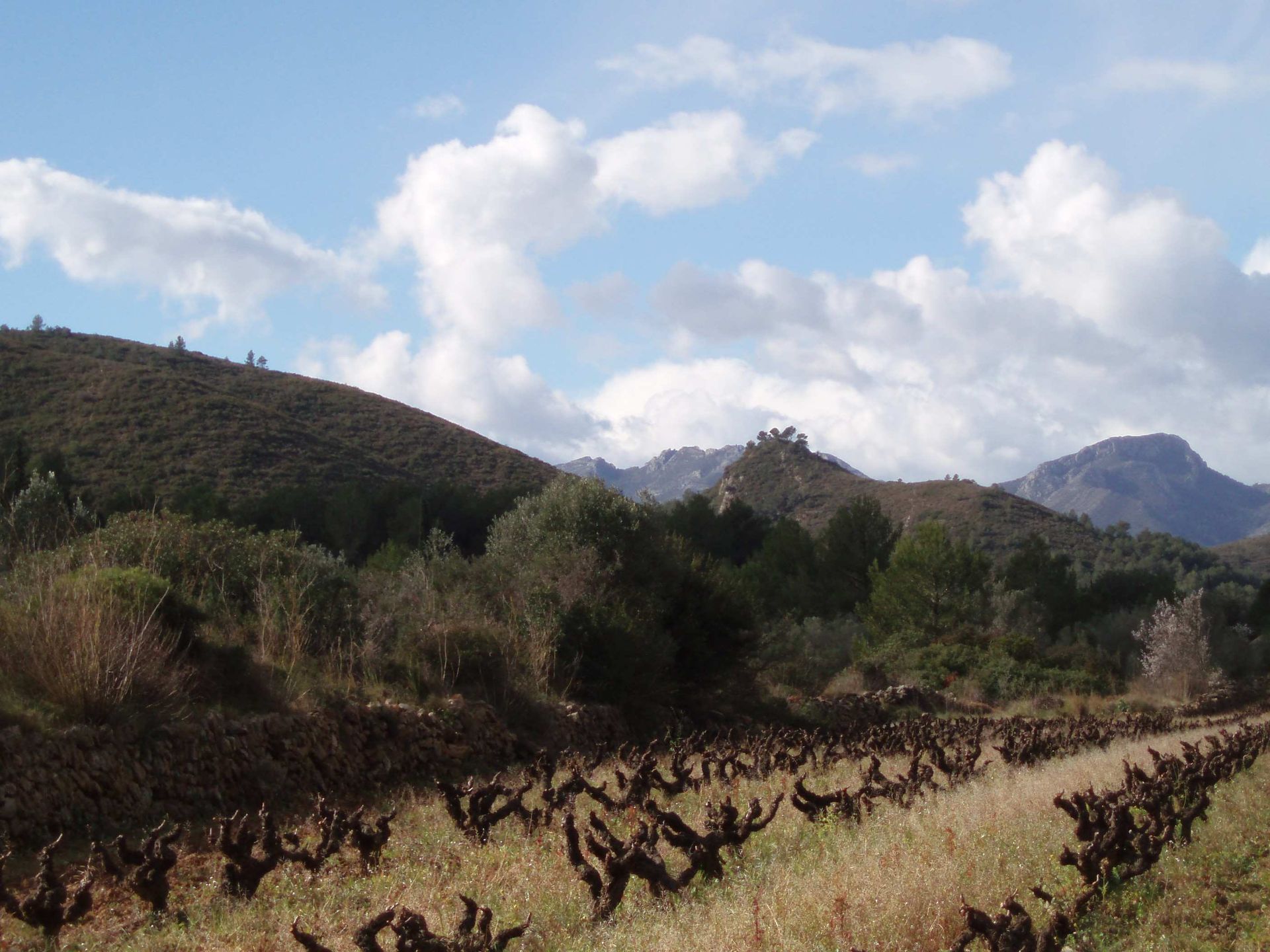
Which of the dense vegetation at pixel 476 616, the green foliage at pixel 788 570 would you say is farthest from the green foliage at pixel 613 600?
the green foliage at pixel 788 570

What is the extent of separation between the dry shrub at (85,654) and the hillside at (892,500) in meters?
64.9

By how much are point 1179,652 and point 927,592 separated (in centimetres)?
940

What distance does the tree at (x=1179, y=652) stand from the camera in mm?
34459

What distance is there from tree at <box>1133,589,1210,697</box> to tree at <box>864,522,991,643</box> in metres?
6.60

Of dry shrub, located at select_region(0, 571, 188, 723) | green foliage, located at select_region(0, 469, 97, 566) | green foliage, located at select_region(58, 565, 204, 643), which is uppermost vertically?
green foliage, located at select_region(0, 469, 97, 566)

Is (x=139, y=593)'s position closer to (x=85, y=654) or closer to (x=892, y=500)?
(x=85, y=654)

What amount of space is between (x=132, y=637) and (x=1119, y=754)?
41.1 feet

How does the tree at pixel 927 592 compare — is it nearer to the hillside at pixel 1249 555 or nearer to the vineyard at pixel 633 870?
the vineyard at pixel 633 870

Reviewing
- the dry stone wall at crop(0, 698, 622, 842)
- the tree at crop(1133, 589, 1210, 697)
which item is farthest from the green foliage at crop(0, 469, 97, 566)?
the tree at crop(1133, 589, 1210, 697)

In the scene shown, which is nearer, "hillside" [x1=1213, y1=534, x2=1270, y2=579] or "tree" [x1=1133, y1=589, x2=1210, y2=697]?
"tree" [x1=1133, y1=589, x2=1210, y2=697]

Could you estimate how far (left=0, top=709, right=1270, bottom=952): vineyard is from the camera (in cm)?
605

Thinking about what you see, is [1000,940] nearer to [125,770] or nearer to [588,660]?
[125,770]

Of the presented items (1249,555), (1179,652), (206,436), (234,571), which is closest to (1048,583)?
(1179,652)

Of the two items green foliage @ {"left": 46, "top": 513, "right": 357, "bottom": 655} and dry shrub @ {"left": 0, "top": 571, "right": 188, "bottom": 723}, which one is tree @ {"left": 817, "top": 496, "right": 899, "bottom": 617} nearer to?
green foliage @ {"left": 46, "top": 513, "right": 357, "bottom": 655}
